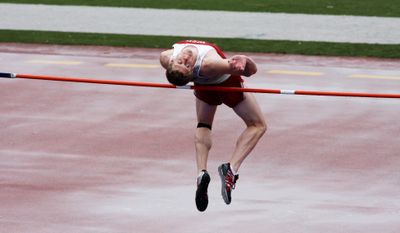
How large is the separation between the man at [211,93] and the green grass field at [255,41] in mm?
9210

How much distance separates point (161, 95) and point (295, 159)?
423 centimetres

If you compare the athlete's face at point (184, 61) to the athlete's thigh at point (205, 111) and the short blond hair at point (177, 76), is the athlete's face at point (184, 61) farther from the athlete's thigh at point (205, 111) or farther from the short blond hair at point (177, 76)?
the athlete's thigh at point (205, 111)

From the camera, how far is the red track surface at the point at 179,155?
12.7 meters

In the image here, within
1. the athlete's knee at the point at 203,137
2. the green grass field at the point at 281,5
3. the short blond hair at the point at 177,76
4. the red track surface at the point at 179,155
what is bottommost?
the red track surface at the point at 179,155

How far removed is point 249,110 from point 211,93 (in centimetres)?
44

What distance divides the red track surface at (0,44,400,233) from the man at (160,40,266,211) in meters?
0.79

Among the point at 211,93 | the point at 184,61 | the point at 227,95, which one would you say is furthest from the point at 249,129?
the point at 184,61

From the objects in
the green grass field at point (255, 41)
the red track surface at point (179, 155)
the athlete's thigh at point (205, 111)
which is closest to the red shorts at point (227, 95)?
the athlete's thigh at point (205, 111)

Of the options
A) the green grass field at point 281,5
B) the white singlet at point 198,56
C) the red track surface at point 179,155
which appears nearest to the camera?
the white singlet at point 198,56

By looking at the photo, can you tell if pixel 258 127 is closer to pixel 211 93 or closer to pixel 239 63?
pixel 211 93

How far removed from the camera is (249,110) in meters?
12.0

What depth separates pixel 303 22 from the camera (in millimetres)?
23922

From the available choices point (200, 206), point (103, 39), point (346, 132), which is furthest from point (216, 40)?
point (200, 206)

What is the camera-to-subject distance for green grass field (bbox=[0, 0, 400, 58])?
2125 cm
